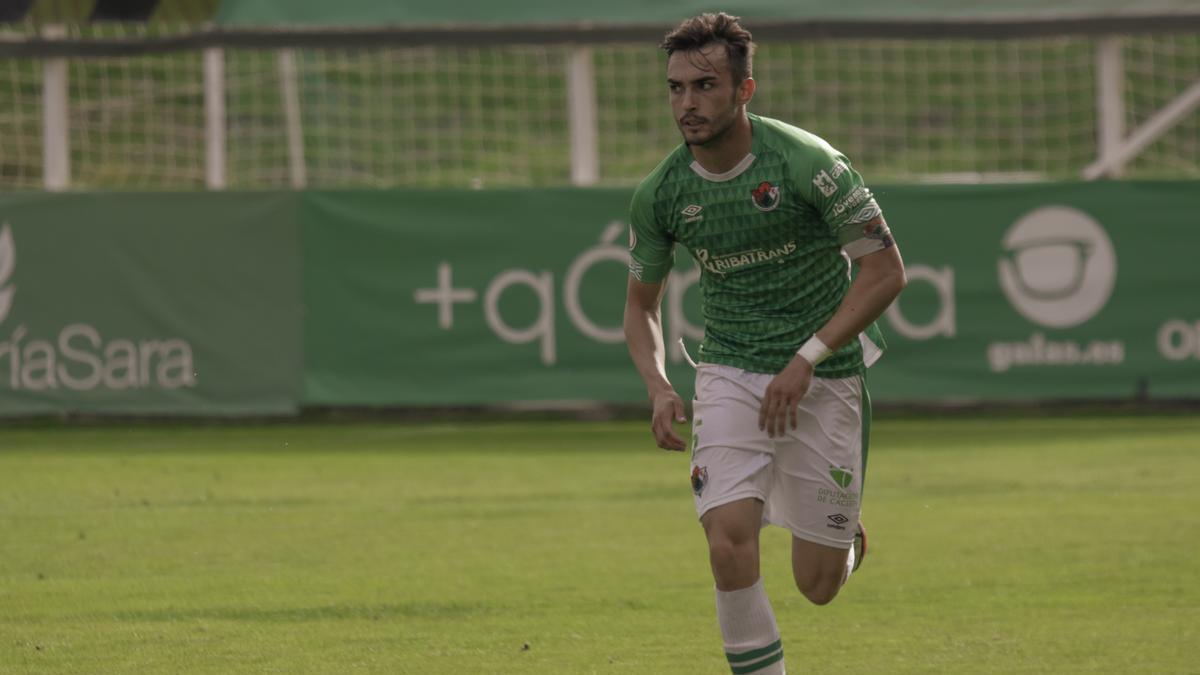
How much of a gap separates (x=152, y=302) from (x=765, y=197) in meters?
11.1

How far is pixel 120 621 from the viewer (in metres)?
7.84

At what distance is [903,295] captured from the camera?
16516 millimetres

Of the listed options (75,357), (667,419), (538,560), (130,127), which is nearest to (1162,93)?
(130,127)

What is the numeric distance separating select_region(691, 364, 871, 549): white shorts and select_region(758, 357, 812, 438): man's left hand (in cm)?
19

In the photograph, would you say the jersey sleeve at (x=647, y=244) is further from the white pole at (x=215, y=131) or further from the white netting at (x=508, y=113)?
the white netting at (x=508, y=113)

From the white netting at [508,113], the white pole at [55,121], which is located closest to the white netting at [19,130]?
the white netting at [508,113]

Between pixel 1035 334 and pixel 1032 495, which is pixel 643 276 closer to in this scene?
pixel 1032 495

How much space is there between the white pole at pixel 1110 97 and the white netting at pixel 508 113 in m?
1.86

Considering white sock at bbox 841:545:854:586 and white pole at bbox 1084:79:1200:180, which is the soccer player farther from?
white pole at bbox 1084:79:1200:180

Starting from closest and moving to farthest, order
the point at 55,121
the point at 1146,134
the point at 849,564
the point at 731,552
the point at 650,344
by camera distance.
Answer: the point at 731,552 → the point at 650,344 → the point at 849,564 → the point at 55,121 → the point at 1146,134

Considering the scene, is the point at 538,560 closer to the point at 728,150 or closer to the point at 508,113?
the point at 728,150

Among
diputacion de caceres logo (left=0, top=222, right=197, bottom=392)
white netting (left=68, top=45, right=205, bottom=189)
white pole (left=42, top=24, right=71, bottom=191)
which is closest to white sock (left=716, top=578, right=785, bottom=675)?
diputacion de caceres logo (left=0, top=222, right=197, bottom=392)

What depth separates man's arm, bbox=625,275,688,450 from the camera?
5.93m

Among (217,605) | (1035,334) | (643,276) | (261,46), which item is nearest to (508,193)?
(261,46)
